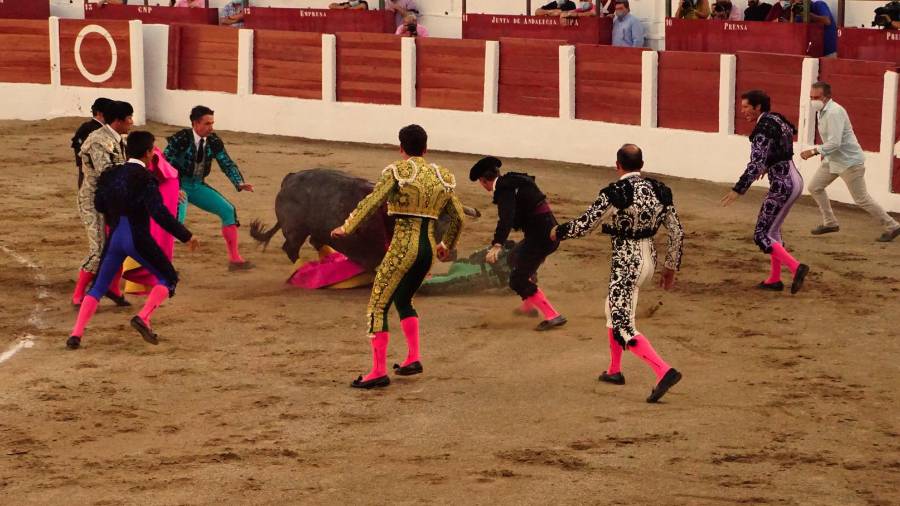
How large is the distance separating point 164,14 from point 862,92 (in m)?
11.6

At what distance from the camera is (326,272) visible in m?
11.3

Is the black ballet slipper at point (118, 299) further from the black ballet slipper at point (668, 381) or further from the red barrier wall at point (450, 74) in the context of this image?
the red barrier wall at point (450, 74)

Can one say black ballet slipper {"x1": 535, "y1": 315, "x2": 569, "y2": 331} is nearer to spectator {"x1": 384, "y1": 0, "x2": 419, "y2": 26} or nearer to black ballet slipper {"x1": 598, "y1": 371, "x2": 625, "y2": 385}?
black ballet slipper {"x1": 598, "y1": 371, "x2": 625, "y2": 385}

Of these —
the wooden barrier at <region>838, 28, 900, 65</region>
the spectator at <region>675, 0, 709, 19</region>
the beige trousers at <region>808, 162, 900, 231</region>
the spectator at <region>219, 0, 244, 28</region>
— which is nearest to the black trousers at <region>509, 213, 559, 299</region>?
the beige trousers at <region>808, 162, 900, 231</region>

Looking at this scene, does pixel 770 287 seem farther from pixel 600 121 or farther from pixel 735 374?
pixel 600 121

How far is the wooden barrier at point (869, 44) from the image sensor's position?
15695 mm

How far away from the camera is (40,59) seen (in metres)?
21.5

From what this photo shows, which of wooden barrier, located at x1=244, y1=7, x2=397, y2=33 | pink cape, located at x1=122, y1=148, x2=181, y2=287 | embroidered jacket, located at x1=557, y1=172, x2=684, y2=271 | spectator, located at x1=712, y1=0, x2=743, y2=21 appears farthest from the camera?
wooden barrier, located at x1=244, y1=7, x2=397, y2=33

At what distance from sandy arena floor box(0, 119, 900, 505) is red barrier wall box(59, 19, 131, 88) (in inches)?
333

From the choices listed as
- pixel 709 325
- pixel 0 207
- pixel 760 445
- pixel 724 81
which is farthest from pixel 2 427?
pixel 724 81

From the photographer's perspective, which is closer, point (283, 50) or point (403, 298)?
point (403, 298)

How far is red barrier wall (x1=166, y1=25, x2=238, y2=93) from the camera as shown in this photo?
20.9m

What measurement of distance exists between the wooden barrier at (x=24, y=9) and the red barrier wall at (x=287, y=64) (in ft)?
16.1

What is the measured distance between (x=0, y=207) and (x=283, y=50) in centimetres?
656
